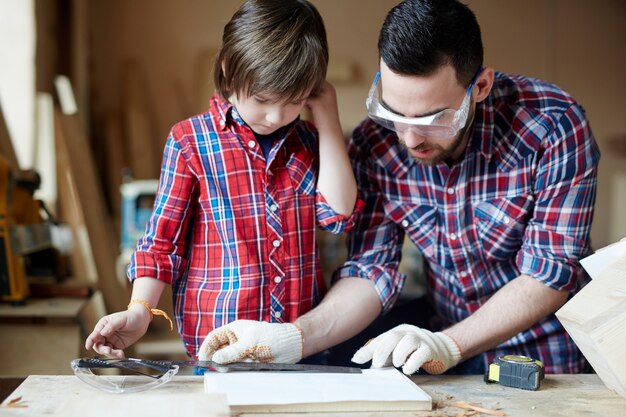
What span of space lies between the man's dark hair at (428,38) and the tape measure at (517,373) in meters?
0.70

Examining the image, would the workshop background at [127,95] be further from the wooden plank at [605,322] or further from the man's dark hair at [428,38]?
the wooden plank at [605,322]

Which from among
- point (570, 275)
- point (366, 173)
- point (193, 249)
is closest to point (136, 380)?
point (193, 249)

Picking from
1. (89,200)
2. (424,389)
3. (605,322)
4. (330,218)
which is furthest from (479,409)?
(89,200)

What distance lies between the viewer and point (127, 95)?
17.6 feet

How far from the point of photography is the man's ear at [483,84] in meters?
1.81

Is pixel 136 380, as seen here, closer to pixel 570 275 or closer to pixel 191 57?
pixel 570 275

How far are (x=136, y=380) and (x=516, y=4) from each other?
18.2 ft

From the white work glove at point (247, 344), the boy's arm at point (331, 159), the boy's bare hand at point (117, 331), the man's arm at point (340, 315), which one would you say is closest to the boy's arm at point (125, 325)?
the boy's bare hand at point (117, 331)

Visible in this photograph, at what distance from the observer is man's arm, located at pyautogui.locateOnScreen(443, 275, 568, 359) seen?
1784 millimetres

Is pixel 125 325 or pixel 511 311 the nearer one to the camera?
pixel 125 325

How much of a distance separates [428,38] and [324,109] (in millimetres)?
306

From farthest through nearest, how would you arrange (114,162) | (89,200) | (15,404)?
(114,162), (89,200), (15,404)

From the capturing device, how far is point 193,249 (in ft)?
5.80

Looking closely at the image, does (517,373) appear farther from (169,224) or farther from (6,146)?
(6,146)
